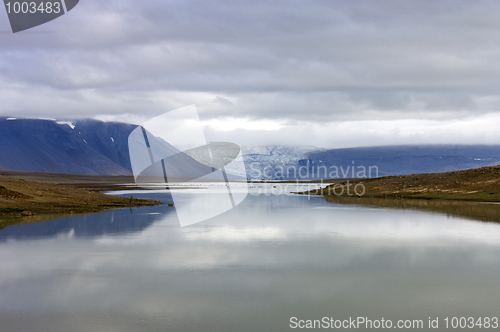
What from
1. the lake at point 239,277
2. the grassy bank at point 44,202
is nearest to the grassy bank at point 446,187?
the lake at point 239,277

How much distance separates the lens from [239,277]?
16.7 metres

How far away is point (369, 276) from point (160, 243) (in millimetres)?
11896

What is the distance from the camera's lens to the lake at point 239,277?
12523 millimetres

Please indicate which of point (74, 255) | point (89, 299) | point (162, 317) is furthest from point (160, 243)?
point (162, 317)

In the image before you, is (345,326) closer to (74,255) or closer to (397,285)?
(397,285)

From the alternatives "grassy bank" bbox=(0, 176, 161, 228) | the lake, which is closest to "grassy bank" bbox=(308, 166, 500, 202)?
the lake

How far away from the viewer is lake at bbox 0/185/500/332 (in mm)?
12523

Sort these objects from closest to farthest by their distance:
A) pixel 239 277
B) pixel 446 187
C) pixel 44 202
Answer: pixel 239 277, pixel 44 202, pixel 446 187

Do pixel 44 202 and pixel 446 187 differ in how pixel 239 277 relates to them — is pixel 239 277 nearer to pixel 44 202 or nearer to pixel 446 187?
pixel 44 202

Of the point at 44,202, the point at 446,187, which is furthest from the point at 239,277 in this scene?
the point at 446,187

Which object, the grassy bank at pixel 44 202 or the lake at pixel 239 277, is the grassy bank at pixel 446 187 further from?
the grassy bank at pixel 44 202

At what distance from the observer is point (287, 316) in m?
12.6

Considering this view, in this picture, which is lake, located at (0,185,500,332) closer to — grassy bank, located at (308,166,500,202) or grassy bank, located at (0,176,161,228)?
grassy bank, located at (0,176,161,228)

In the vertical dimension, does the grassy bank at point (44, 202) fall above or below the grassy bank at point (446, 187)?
above
